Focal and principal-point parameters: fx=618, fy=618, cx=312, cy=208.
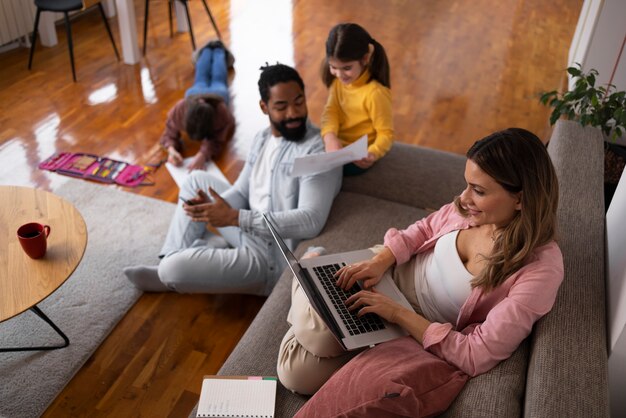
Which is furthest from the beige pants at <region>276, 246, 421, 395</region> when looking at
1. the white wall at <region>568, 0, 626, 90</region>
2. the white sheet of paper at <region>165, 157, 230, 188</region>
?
the white wall at <region>568, 0, 626, 90</region>

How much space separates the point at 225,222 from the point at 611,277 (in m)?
1.34

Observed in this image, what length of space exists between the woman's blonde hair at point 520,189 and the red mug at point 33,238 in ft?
4.62

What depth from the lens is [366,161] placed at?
2.57 metres

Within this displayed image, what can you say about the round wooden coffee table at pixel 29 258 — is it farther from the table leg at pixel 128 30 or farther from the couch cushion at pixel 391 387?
the table leg at pixel 128 30

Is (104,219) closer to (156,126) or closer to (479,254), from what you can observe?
(156,126)

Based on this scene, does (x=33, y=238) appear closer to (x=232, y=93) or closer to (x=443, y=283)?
(x=443, y=283)

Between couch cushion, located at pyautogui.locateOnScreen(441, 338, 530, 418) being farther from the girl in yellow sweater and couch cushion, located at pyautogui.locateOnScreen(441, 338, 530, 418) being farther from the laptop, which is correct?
the girl in yellow sweater

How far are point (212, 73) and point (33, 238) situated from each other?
2465mm

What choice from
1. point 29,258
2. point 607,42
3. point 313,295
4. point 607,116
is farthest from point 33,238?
point 607,42

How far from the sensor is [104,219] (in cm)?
302

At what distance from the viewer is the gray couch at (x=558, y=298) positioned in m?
1.43

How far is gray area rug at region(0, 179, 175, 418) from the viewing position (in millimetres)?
2195

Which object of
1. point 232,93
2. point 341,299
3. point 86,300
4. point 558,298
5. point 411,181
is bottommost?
point 86,300

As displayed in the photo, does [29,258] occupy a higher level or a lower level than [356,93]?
lower
